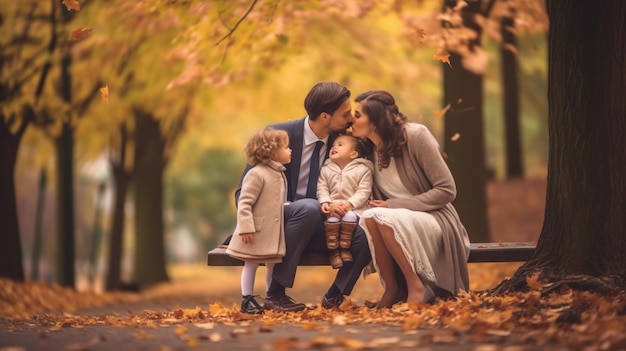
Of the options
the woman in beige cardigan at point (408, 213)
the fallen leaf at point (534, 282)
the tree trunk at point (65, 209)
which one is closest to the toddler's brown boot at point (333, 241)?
the woman in beige cardigan at point (408, 213)

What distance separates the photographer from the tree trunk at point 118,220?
18.2 meters

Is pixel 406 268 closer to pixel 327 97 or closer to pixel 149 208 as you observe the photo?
pixel 327 97

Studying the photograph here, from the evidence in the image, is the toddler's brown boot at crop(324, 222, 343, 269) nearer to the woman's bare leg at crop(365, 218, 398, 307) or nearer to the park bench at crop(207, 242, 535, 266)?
the park bench at crop(207, 242, 535, 266)

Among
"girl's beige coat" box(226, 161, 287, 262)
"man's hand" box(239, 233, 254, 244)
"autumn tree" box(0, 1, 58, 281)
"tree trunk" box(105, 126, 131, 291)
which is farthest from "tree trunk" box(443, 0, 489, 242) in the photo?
"tree trunk" box(105, 126, 131, 291)

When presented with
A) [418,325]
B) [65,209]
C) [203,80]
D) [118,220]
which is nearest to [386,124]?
[418,325]

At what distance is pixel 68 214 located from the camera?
1502cm

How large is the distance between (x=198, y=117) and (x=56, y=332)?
52.1 ft

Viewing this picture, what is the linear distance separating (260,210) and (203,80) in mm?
4942

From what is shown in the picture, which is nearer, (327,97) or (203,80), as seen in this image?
(327,97)

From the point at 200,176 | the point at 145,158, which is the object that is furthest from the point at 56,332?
the point at 200,176

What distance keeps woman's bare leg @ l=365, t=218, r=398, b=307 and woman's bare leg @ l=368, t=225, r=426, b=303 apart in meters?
0.04

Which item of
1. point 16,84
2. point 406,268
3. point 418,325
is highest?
point 16,84

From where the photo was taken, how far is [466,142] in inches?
488

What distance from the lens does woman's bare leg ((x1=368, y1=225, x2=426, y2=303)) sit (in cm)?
713
